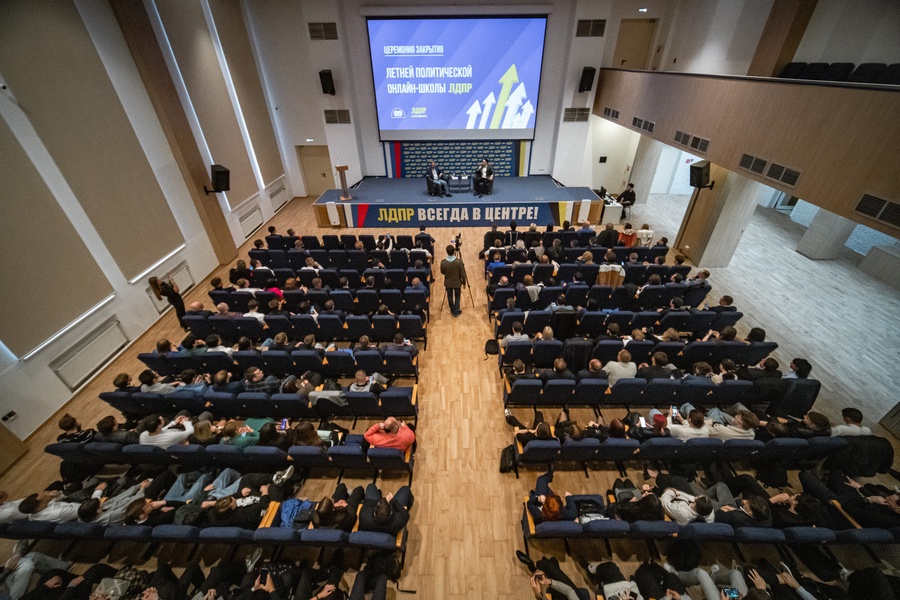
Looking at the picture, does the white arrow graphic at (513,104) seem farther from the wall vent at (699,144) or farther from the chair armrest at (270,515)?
the chair armrest at (270,515)

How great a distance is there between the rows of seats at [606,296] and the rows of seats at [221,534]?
3999 mm

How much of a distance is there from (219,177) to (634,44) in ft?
42.3

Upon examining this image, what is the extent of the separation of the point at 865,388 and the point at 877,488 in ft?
9.25

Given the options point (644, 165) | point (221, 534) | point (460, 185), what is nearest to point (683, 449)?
point (221, 534)

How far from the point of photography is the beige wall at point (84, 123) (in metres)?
4.92

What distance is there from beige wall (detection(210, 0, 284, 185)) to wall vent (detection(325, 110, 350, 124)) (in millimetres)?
1954

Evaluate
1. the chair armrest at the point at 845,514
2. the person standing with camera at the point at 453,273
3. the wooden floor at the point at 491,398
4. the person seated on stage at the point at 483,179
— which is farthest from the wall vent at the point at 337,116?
the chair armrest at the point at 845,514

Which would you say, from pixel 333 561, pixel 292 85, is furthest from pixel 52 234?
pixel 292 85

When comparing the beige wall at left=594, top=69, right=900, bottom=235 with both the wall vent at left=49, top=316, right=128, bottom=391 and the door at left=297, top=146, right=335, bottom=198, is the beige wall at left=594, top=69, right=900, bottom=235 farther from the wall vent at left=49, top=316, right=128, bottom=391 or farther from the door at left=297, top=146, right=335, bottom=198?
the wall vent at left=49, top=316, right=128, bottom=391

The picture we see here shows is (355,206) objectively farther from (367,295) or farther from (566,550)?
(566,550)

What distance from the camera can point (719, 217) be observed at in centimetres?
794

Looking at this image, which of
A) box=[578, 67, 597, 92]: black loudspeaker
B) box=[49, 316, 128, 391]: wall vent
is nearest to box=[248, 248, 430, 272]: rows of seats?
box=[49, 316, 128, 391]: wall vent

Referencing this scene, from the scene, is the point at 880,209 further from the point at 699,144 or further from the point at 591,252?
the point at 591,252

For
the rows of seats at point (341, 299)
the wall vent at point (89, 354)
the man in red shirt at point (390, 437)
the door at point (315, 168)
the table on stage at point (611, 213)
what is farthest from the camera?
the door at point (315, 168)
